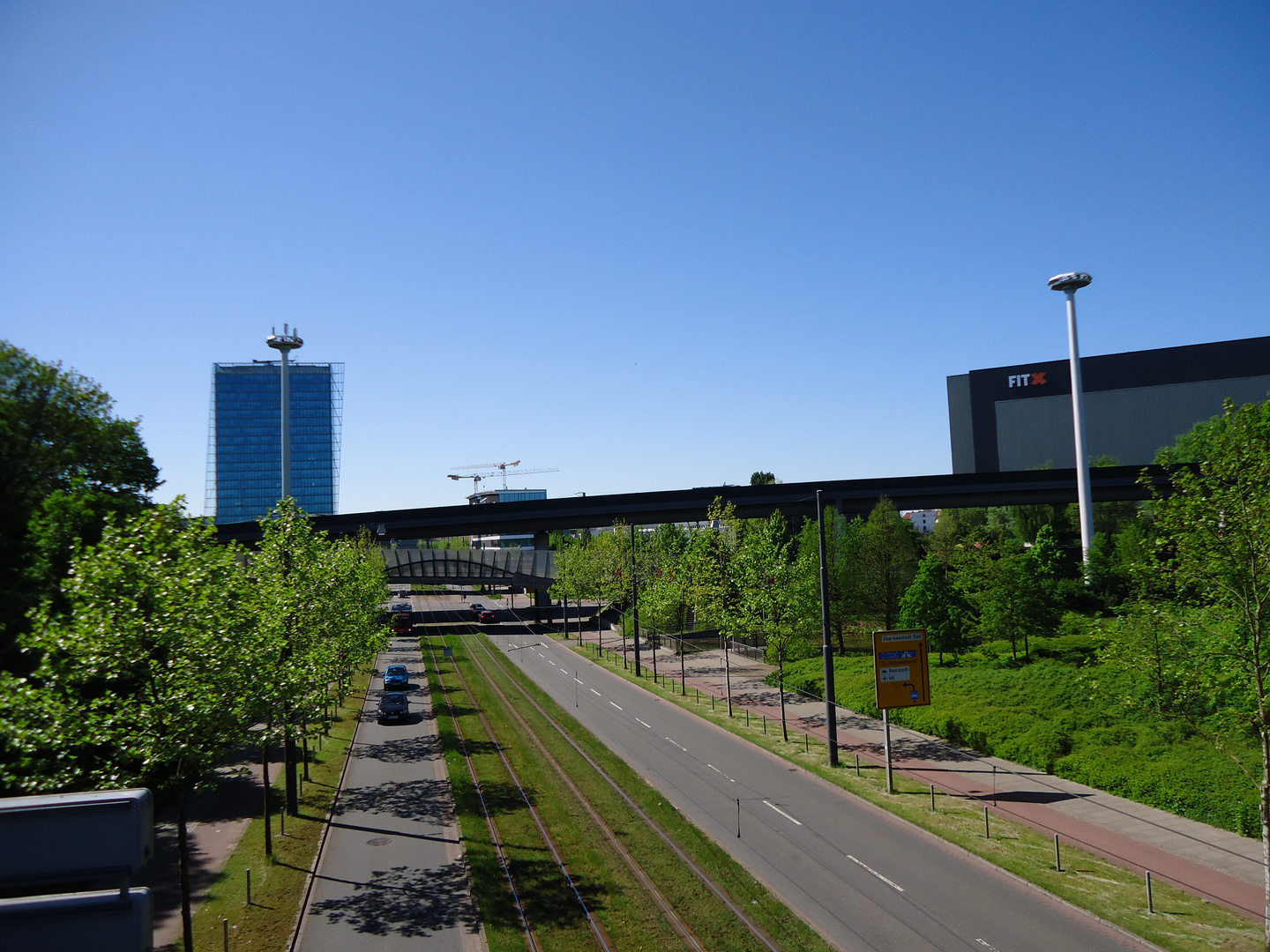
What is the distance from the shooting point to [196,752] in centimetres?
1237

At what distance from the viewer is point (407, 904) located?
16.2 metres

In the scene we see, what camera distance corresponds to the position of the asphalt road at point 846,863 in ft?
47.0

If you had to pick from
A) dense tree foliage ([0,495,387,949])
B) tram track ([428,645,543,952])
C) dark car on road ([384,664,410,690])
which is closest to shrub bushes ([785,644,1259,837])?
tram track ([428,645,543,952])

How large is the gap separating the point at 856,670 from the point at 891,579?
13.9 m

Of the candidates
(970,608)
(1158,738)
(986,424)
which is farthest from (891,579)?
(986,424)

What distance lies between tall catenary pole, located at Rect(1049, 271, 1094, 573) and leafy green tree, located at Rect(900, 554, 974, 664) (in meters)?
38.3

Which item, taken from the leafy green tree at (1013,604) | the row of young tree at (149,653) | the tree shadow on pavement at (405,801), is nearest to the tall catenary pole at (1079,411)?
the leafy green tree at (1013,604)

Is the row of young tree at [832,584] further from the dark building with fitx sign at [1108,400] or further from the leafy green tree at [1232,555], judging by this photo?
the dark building with fitx sign at [1108,400]

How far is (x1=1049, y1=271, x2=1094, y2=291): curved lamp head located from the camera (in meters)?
78.8

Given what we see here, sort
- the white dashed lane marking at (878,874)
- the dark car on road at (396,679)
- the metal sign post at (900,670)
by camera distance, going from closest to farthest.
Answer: the white dashed lane marking at (878,874) → the metal sign post at (900,670) → the dark car on road at (396,679)

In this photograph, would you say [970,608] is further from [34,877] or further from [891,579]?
[34,877]

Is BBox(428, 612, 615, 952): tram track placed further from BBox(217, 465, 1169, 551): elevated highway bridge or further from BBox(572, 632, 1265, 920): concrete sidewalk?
BBox(217, 465, 1169, 551): elevated highway bridge

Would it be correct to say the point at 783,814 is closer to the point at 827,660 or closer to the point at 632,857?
the point at 632,857

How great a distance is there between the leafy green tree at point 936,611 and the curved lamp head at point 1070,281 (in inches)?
2081
